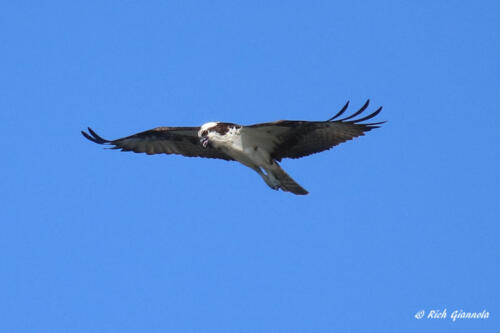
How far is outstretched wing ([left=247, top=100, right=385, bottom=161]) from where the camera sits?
47.9 feet

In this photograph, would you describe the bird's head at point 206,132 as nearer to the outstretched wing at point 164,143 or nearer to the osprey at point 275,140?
the osprey at point 275,140

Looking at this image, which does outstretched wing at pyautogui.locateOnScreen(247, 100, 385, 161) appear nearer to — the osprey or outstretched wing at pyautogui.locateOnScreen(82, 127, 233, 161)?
the osprey

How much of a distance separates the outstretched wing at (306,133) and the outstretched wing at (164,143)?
1281mm

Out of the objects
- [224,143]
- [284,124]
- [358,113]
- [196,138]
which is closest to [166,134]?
[196,138]

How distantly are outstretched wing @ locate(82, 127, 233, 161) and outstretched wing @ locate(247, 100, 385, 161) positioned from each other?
128 cm

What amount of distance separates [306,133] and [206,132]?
1.72 metres

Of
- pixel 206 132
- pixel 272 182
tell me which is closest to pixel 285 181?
pixel 272 182

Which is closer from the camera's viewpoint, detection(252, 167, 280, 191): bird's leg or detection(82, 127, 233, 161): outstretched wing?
detection(252, 167, 280, 191): bird's leg

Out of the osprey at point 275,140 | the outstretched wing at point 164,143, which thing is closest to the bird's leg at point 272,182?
the osprey at point 275,140

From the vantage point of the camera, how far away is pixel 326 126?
1477cm

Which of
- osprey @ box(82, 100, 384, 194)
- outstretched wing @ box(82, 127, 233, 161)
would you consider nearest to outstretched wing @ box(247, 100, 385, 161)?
osprey @ box(82, 100, 384, 194)

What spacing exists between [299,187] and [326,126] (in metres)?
1.17

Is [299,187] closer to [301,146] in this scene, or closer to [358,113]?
[301,146]

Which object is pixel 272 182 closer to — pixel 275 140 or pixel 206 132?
pixel 275 140
